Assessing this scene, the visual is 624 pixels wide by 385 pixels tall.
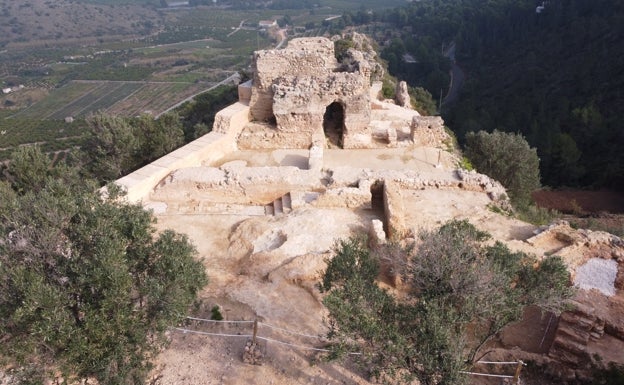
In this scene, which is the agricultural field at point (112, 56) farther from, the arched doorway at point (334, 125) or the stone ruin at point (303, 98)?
the stone ruin at point (303, 98)

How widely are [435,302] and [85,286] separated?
4588mm

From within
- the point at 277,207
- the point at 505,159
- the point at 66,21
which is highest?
the point at 505,159

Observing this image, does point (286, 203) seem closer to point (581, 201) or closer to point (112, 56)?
point (581, 201)

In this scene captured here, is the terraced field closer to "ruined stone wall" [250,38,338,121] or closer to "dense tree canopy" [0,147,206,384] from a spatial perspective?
"ruined stone wall" [250,38,338,121]

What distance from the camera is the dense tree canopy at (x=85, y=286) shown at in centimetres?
500

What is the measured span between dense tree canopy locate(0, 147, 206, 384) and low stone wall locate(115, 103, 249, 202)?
510 centimetres

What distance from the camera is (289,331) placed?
741cm

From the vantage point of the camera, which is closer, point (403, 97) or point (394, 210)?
point (394, 210)

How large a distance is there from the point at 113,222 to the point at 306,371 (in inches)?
150

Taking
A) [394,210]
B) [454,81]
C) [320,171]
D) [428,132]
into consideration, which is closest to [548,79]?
[454,81]

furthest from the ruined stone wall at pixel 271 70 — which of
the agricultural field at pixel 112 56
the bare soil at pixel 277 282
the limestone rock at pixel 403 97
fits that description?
the agricultural field at pixel 112 56

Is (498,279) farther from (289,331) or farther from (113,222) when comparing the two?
(113,222)

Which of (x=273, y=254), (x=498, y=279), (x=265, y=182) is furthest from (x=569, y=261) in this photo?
(x=265, y=182)

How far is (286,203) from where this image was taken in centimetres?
1226
